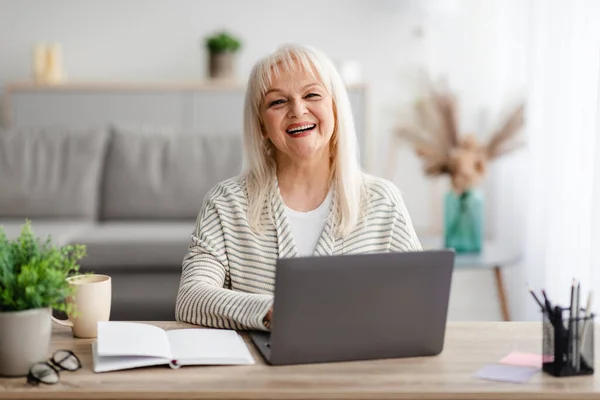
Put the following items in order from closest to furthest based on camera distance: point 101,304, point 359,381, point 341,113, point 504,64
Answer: point 359,381 < point 101,304 < point 341,113 < point 504,64

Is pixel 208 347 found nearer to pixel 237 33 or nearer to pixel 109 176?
pixel 109 176

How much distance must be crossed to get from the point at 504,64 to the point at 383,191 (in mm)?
3224

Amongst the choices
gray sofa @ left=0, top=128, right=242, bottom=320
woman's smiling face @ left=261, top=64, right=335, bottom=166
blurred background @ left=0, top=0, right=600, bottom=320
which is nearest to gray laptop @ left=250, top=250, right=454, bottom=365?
woman's smiling face @ left=261, top=64, right=335, bottom=166

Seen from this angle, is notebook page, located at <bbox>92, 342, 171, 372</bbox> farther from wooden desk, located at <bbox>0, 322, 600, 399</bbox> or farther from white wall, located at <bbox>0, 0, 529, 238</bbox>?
white wall, located at <bbox>0, 0, 529, 238</bbox>

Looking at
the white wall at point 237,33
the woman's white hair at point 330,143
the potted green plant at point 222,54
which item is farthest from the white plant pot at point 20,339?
the white wall at point 237,33

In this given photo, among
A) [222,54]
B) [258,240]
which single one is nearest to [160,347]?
[258,240]

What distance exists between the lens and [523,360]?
1.41 meters

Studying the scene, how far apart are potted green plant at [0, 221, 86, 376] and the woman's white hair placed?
58 cm

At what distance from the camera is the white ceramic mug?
153 cm

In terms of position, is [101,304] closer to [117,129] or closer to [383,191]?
[383,191]

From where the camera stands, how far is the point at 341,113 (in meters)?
1.89

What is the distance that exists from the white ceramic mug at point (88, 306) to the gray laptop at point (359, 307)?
12.6 inches

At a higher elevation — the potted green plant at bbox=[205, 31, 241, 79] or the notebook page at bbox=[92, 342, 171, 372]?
the potted green plant at bbox=[205, 31, 241, 79]

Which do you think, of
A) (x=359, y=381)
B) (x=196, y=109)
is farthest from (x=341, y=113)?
(x=196, y=109)
